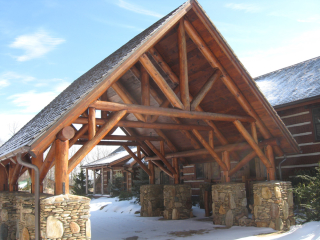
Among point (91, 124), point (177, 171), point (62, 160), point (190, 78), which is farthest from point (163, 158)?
point (62, 160)

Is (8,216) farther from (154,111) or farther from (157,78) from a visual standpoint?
(157,78)

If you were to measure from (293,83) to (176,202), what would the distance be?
24.4ft

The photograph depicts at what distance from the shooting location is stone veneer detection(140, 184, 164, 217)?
15.2 m

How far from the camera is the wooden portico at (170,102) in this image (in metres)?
6.82

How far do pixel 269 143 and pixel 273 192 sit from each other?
1.80m

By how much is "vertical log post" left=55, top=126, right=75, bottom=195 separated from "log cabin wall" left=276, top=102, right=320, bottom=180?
355 inches

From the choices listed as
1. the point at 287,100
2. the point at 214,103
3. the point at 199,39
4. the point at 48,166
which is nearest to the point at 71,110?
the point at 48,166

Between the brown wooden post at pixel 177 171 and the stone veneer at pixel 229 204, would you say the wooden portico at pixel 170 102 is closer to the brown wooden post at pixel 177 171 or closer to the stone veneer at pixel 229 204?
the stone veneer at pixel 229 204

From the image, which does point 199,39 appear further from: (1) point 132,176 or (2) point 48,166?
(1) point 132,176

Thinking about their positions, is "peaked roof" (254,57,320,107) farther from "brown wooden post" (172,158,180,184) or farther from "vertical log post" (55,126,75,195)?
"vertical log post" (55,126,75,195)

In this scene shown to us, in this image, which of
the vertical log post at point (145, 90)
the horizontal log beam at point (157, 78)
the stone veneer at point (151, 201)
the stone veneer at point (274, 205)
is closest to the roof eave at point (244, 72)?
the stone veneer at point (274, 205)

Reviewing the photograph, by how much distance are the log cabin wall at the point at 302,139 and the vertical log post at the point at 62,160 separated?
901 centimetres

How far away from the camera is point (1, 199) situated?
991 cm

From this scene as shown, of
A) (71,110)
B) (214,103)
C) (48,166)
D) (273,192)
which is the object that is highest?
(214,103)
